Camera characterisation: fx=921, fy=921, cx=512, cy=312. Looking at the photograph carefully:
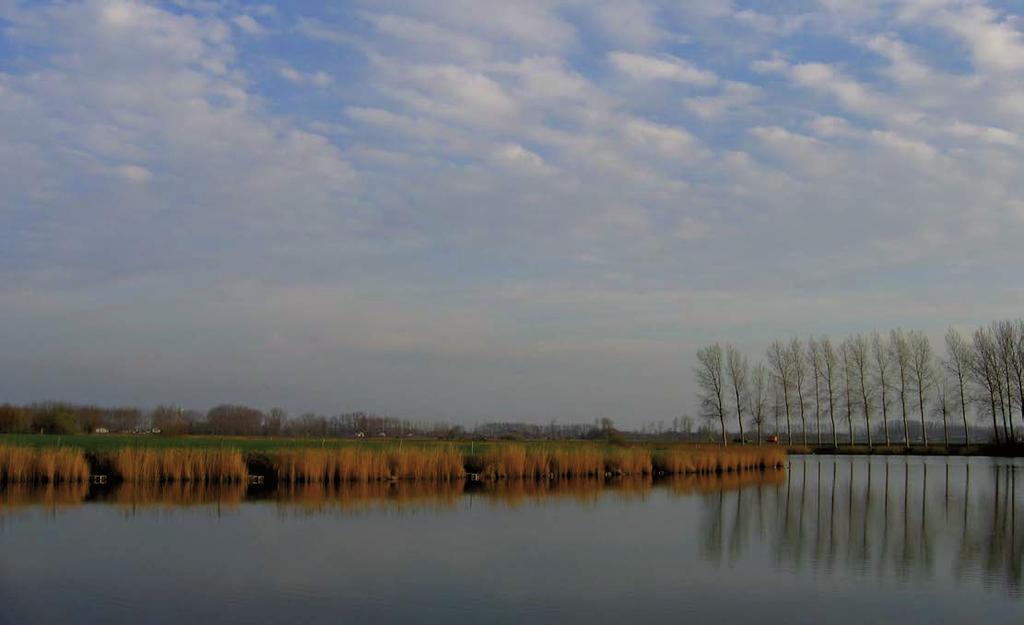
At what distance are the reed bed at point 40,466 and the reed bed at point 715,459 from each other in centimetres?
1826

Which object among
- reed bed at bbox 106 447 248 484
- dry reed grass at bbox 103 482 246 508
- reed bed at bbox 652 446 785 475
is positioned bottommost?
reed bed at bbox 652 446 785 475

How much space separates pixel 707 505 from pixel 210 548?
11201 mm

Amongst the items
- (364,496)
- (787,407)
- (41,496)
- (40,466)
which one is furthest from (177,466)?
(787,407)

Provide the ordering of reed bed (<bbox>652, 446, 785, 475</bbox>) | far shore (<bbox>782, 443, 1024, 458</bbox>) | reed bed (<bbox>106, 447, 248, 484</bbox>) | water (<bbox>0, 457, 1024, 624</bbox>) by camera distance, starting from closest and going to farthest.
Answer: water (<bbox>0, 457, 1024, 624</bbox>) → reed bed (<bbox>106, 447, 248, 484</bbox>) → reed bed (<bbox>652, 446, 785, 475</bbox>) → far shore (<bbox>782, 443, 1024, 458</bbox>)

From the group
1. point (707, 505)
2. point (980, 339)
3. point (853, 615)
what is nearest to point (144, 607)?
point (853, 615)

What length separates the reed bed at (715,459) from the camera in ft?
104

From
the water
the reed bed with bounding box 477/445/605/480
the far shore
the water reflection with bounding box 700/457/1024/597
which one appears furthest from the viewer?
the far shore

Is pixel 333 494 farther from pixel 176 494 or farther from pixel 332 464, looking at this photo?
pixel 176 494

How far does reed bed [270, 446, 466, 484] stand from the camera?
22781 millimetres

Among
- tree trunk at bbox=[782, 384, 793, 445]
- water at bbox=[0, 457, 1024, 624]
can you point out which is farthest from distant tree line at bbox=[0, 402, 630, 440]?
water at bbox=[0, 457, 1024, 624]

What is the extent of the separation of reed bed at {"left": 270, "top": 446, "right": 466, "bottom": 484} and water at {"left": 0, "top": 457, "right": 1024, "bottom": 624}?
215 centimetres

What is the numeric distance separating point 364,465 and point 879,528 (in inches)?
506

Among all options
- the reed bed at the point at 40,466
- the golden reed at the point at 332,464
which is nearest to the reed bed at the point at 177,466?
the golden reed at the point at 332,464

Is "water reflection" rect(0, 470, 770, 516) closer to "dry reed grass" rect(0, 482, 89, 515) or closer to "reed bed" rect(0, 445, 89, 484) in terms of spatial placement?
"dry reed grass" rect(0, 482, 89, 515)
